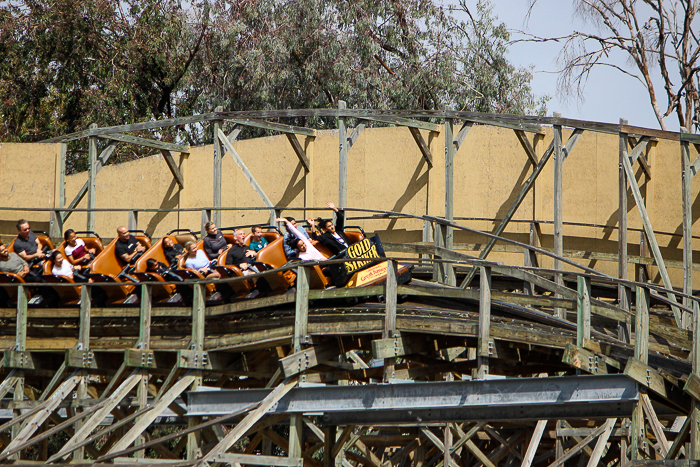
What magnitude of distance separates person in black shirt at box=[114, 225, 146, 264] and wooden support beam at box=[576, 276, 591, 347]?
715 centimetres

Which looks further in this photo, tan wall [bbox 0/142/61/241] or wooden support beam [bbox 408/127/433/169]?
tan wall [bbox 0/142/61/241]

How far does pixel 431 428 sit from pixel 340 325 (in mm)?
5822

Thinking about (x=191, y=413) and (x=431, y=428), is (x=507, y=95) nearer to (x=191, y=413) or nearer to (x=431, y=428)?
(x=431, y=428)

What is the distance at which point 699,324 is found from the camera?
9.30m

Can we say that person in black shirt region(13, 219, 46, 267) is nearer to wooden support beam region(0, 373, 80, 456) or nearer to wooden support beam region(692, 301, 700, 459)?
wooden support beam region(0, 373, 80, 456)

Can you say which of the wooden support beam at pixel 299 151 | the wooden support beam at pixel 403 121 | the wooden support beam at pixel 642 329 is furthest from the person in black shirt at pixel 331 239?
the wooden support beam at pixel 299 151

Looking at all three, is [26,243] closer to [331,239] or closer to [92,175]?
[331,239]

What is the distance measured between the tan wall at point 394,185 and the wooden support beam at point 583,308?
9.78m

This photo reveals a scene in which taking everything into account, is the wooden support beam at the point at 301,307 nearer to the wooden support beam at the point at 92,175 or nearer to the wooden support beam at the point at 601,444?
the wooden support beam at the point at 601,444

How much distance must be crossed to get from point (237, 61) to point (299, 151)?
8.36 m

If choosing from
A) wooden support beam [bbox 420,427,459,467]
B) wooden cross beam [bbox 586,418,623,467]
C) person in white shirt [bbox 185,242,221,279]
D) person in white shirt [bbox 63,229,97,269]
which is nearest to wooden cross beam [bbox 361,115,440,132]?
person in white shirt [bbox 185,242,221,279]

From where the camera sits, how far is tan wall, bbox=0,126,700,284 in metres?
19.5

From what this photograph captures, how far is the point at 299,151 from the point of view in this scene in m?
21.3

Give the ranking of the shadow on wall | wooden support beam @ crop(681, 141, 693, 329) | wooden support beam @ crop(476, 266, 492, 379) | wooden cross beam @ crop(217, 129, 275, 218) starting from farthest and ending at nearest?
the shadow on wall, wooden cross beam @ crop(217, 129, 275, 218), wooden support beam @ crop(681, 141, 693, 329), wooden support beam @ crop(476, 266, 492, 379)
